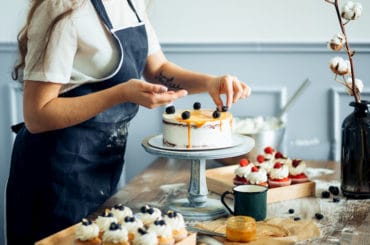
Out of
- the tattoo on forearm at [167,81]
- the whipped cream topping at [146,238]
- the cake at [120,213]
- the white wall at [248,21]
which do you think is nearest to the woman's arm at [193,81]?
the tattoo on forearm at [167,81]

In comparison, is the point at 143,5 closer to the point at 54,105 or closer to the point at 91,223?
the point at 54,105

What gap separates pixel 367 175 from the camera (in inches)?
79.6

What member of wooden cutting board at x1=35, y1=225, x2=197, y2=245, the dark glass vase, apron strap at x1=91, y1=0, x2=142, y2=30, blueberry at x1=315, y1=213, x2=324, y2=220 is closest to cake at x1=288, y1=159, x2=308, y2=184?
the dark glass vase

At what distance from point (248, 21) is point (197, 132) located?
43.4 inches

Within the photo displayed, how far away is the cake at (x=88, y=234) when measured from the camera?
1541 mm

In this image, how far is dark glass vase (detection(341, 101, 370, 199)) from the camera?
2010 mm

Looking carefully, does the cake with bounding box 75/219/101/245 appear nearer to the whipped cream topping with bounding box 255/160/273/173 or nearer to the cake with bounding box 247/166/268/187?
the cake with bounding box 247/166/268/187

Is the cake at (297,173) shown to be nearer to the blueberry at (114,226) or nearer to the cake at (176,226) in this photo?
the cake at (176,226)

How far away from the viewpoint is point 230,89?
2039 millimetres

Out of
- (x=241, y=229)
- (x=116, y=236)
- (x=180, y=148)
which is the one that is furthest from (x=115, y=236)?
(x=180, y=148)

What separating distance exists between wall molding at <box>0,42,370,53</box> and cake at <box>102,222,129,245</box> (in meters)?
1.51

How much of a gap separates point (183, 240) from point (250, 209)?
12.3 inches

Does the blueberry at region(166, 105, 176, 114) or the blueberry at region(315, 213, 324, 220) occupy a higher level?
the blueberry at region(166, 105, 176, 114)

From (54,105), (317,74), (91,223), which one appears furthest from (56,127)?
(317,74)
